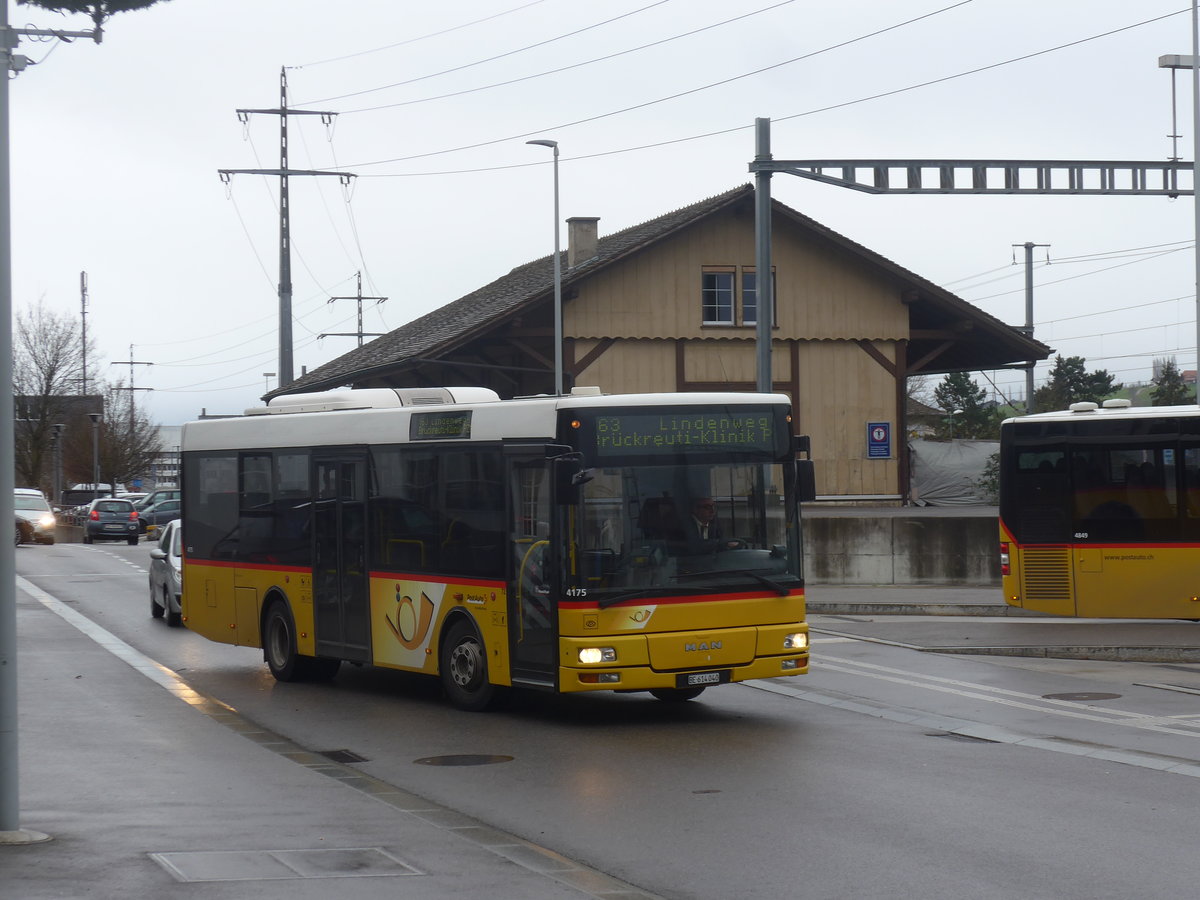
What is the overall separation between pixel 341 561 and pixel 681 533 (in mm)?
4190

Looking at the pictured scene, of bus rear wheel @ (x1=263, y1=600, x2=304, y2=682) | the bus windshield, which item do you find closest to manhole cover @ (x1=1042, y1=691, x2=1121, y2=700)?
the bus windshield

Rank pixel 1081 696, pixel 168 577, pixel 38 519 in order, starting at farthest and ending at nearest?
pixel 38 519 < pixel 168 577 < pixel 1081 696

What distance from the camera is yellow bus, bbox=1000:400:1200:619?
21078mm

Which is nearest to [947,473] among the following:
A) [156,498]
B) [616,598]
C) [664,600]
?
[664,600]

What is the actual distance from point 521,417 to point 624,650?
6.86ft

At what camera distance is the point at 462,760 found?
11.4 meters

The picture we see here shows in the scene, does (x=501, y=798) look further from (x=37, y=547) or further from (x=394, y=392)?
(x=37, y=547)

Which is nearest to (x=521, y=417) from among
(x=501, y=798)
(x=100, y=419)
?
(x=501, y=798)

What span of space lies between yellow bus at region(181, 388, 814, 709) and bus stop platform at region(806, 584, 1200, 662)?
20.4ft

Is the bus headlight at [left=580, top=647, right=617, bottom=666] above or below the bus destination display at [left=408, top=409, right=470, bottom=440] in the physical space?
below

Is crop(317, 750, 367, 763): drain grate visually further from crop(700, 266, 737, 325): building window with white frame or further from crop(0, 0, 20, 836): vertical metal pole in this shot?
crop(700, 266, 737, 325): building window with white frame

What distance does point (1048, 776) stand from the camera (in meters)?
10.5

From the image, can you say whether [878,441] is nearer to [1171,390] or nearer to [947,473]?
[947,473]

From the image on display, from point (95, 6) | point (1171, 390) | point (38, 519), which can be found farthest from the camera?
point (1171, 390)
